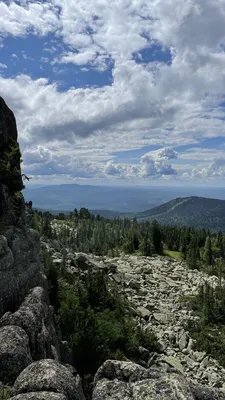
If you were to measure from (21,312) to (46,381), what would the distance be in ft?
27.7

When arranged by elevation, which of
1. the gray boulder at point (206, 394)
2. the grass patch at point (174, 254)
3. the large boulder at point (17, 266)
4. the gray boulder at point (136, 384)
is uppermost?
the large boulder at point (17, 266)

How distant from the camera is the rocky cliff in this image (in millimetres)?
15234

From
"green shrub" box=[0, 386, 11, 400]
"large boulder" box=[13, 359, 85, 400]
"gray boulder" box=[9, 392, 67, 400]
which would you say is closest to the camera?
"gray boulder" box=[9, 392, 67, 400]

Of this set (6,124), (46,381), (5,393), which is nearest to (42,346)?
(5,393)

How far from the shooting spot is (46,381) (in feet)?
48.9

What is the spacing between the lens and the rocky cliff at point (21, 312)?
1523 centimetres

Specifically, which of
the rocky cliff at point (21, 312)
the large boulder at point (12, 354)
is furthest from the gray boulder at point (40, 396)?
the large boulder at point (12, 354)

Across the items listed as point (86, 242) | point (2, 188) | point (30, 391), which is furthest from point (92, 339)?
point (86, 242)

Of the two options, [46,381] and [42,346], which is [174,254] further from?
[46,381]

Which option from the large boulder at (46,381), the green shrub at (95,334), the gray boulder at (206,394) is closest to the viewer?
the large boulder at (46,381)

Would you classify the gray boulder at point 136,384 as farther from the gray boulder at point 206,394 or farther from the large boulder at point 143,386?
the gray boulder at point 206,394

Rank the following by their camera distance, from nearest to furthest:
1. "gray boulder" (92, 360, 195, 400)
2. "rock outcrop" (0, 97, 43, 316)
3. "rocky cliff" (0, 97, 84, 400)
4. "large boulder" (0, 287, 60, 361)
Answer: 1. "gray boulder" (92, 360, 195, 400)
2. "rocky cliff" (0, 97, 84, 400)
3. "large boulder" (0, 287, 60, 361)
4. "rock outcrop" (0, 97, 43, 316)

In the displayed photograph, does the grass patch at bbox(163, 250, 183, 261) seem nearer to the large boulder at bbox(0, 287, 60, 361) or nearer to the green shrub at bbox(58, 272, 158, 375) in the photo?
the green shrub at bbox(58, 272, 158, 375)

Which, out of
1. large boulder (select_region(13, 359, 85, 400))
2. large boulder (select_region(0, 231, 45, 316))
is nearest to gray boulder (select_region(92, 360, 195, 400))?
large boulder (select_region(13, 359, 85, 400))
